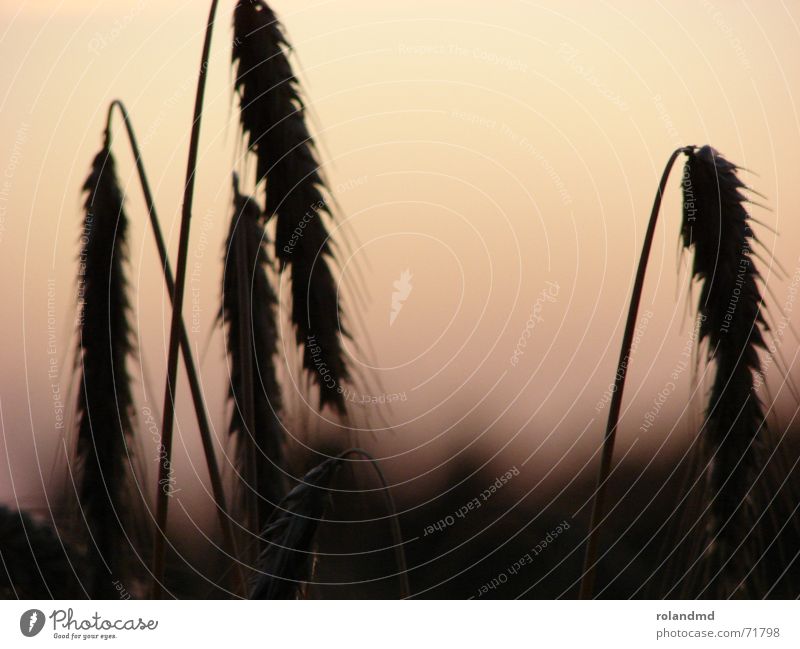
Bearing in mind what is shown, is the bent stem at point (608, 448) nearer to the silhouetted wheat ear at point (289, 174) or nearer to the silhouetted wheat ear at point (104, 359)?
the silhouetted wheat ear at point (289, 174)

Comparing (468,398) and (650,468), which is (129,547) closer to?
(468,398)

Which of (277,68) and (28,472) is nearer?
(277,68)

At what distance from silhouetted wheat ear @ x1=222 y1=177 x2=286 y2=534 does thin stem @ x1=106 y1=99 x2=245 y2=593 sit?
Result: 32 millimetres

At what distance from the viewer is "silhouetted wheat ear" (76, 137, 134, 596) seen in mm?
1026

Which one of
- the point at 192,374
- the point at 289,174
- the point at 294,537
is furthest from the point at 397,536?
the point at 289,174

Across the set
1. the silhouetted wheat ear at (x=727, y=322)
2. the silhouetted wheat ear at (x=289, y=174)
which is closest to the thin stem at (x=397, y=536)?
the silhouetted wheat ear at (x=289, y=174)

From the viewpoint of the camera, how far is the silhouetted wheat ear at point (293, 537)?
0.96 meters

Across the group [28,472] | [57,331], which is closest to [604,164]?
[57,331]

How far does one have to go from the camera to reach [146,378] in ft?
3.51

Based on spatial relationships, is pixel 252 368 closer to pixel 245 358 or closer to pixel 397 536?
pixel 245 358

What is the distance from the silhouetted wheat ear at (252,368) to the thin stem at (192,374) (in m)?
0.03

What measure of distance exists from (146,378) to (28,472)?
21 cm

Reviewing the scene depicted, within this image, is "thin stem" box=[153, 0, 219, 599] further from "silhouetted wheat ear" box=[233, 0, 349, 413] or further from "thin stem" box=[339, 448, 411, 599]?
"thin stem" box=[339, 448, 411, 599]
